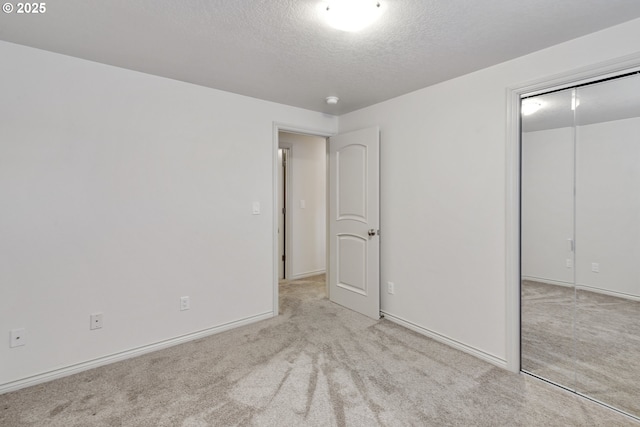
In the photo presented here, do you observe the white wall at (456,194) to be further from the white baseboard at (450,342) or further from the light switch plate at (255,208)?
the light switch plate at (255,208)

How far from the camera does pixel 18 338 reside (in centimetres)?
195

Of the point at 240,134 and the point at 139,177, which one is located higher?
the point at 240,134

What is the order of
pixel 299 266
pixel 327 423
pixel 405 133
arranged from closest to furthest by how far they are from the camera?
pixel 327 423 → pixel 405 133 → pixel 299 266

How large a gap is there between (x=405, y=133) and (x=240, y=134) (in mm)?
1624

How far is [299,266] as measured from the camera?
4754 mm

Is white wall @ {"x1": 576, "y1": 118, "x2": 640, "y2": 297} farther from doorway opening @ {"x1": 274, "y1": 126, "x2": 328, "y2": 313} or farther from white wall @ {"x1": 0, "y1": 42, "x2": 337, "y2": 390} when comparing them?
doorway opening @ {"x1": 274, "y1": 126, "x2": 328, "y2": 313}

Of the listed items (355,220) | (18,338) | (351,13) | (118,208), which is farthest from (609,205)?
(18,338)

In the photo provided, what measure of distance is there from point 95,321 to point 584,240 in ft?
11.4

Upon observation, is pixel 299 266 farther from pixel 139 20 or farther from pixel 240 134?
pixel 139 20

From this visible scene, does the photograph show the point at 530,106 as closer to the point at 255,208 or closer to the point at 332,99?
the point at 332,99

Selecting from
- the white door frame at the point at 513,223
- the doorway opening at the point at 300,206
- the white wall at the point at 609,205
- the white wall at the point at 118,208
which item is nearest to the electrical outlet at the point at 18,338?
the white wall at the point at 118,208

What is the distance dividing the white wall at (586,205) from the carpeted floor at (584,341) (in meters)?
0.11

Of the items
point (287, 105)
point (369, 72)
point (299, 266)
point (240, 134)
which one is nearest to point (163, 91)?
point (240, 134)

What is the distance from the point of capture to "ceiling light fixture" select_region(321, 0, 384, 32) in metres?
1.50
